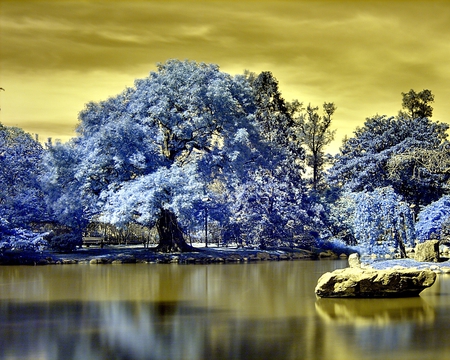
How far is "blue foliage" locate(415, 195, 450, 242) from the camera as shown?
23.4m

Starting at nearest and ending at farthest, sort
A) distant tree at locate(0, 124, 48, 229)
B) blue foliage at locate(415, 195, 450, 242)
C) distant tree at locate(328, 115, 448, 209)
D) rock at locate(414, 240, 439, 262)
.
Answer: rock at locate(414, 240, 439, 262) → blue foliage at locate(415, 195, 450, 242) → distant tree at locate(0, 124, 48, 229) → distant tree at locate(328, 115, 448, 209)

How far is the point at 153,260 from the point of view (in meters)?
25.3

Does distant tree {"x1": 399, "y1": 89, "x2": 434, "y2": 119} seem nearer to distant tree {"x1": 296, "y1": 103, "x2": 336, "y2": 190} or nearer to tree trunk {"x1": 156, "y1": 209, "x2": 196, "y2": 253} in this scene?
distant tree {"x1": 296, "y1": 103, "x2": 336, "y2": 190}

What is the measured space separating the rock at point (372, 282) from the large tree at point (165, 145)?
11.4 meters

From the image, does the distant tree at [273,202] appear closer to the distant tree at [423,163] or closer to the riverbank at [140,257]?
the riverbank at [140,257]

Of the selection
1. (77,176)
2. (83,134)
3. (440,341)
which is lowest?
(440,341)

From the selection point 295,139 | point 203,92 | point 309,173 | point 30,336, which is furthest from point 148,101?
point 30,336

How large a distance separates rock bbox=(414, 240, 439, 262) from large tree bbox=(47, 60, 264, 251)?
27.8ft

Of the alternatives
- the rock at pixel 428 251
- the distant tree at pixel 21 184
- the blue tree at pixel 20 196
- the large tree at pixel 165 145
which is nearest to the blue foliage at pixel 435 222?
the rock at pixel 428 251

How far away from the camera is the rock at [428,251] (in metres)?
21.2

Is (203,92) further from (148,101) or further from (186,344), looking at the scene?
(186,344)

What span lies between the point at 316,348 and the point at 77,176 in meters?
18.8

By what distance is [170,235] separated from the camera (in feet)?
89.0

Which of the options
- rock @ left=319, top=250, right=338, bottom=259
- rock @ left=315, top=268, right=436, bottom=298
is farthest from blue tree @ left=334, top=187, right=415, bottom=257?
rock @ left=315, top=268, right=436, bottom=298
